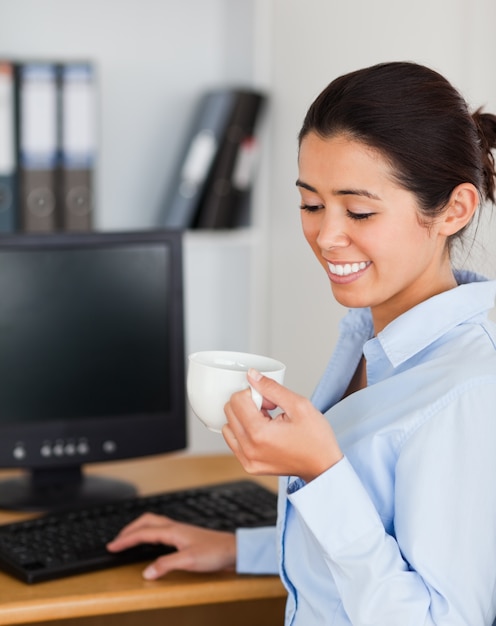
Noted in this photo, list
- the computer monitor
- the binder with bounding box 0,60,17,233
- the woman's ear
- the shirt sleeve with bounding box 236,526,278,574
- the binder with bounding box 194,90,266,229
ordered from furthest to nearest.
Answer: the binder with bounding box 194,90,266,229
the binder with bounding box 0,60,17,233
the computer monitor
the shirt sleeve with bounding box 236,526,278,574
the woman's ear

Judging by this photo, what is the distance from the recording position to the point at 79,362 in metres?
1.73

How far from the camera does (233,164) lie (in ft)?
7.65

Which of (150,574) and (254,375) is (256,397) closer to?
(254,375)

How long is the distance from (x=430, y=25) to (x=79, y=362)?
85 cm

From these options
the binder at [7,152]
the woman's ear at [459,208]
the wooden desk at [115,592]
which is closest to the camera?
the woman's ear at [459,208]

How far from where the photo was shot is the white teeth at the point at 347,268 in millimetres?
1160

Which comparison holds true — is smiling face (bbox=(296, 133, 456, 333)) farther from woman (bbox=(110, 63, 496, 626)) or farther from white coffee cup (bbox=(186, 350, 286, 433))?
white coffee cup (bbox=(186, 350, 286, 433))

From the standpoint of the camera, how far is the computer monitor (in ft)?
5.58

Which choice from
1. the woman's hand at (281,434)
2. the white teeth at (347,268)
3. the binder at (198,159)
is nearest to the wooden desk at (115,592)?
the woman's hand at (281,434)

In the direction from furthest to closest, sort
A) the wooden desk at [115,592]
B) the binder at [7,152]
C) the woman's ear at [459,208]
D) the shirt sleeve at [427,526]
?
the binder at [7,152]
the wooden desk at [115,592]
the woman's ear at [459,208]
the shirt sleeve at [427,526]

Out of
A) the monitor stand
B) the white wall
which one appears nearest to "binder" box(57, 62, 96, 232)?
the white wall

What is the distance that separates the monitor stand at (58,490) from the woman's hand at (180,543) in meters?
0.23

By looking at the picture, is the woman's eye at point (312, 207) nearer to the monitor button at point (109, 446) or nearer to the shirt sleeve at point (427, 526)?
the shirt sleeve at point (427, 526)

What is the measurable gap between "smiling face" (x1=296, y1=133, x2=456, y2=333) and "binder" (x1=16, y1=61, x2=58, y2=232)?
1.10 meters
